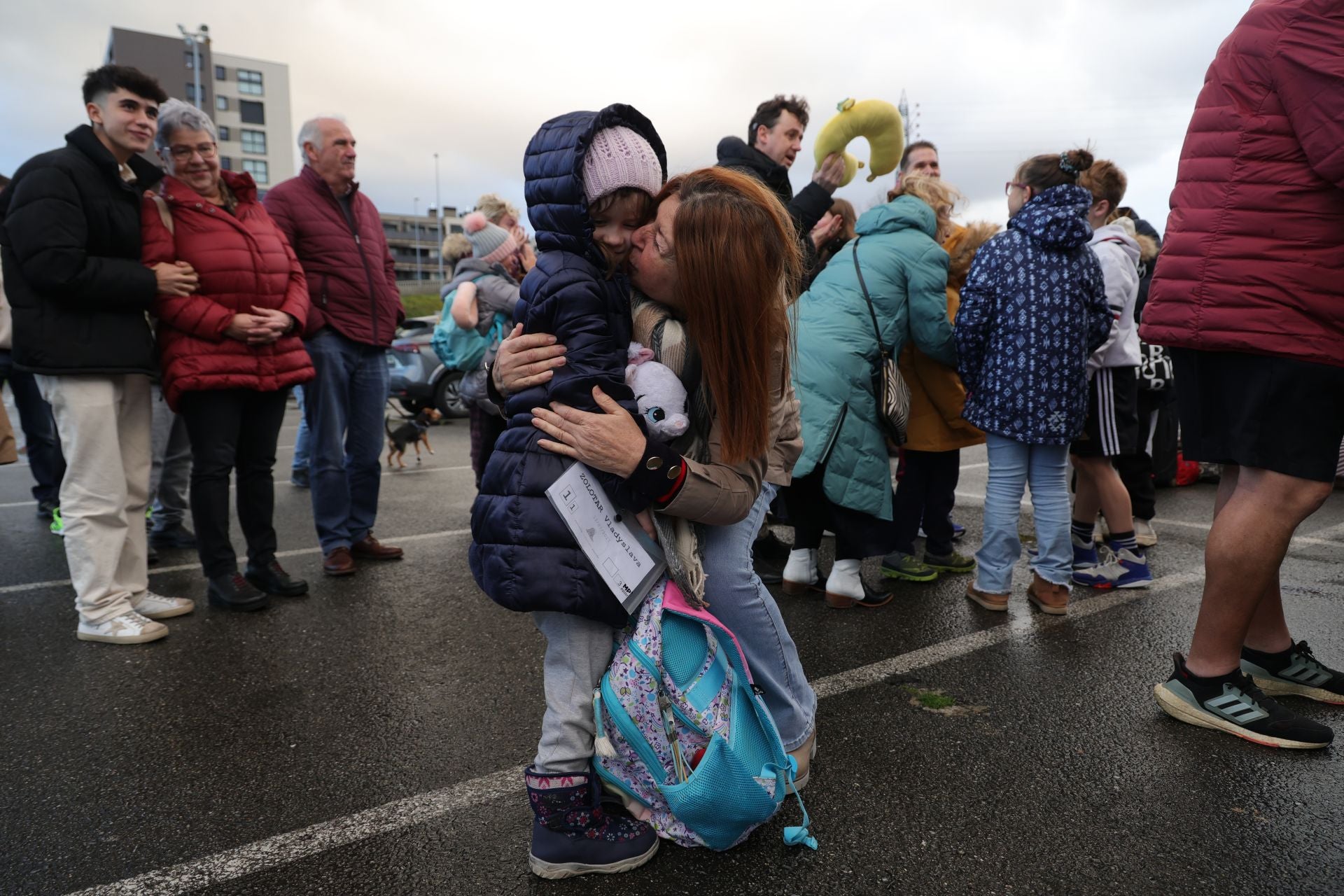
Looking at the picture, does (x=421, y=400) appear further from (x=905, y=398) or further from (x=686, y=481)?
(x=686, y=481)

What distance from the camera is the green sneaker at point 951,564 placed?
4.59 metres

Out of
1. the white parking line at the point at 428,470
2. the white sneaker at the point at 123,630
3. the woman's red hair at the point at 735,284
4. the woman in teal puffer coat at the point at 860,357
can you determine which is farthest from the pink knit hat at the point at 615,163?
the white parking line at the point at 428,470

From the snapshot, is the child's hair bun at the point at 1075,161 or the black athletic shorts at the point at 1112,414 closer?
the child's hair bun at the point at 1075,161

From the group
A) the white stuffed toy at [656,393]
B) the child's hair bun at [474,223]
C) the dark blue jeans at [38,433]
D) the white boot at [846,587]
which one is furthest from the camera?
the dark blue jeans at [38,433]

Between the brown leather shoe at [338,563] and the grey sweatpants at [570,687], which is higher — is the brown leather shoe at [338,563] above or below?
below

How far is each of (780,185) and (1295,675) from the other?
Answer: 10.1 ft

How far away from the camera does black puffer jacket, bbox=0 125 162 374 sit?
3.35 meters

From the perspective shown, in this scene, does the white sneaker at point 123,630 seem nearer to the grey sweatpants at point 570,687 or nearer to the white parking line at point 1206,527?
the grey sweatpants at point 570,687

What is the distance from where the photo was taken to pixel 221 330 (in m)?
3.76

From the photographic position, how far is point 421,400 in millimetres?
12195

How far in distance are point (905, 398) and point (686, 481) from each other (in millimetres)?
2264

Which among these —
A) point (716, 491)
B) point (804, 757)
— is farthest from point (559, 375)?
point (804, 757)

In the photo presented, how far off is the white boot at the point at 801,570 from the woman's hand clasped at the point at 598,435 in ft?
8.21

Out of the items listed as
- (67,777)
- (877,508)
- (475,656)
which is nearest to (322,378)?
(475,656)
